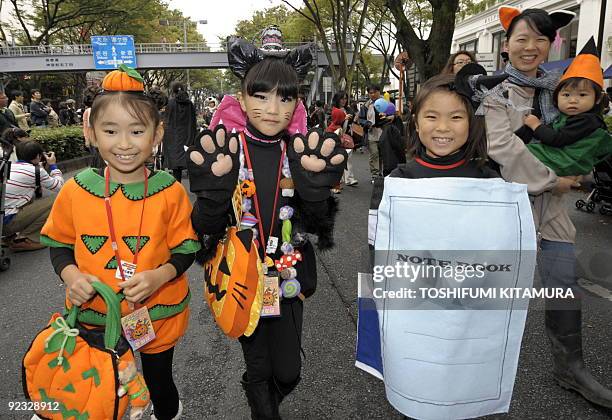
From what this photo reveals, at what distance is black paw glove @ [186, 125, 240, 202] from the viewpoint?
5.27 ft

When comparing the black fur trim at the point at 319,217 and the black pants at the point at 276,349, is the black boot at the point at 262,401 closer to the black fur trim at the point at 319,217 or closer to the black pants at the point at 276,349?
the black pants at the point at 276,349

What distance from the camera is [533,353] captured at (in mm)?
2932

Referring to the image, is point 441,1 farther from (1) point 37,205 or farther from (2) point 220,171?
(2) point 220,171

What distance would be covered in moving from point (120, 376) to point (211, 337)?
185 centimetres

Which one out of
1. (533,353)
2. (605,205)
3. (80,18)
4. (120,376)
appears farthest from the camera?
(80,18)

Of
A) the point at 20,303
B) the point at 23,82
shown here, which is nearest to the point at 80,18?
the point at 23,82

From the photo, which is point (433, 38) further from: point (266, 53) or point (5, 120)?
point (5, 120)

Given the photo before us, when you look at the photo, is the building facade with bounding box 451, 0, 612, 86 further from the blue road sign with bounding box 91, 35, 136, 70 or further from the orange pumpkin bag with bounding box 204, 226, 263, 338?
the blue road sign with bounding box 91, 35, 136, 70

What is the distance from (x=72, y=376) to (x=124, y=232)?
50 cm

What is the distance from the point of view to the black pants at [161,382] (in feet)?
6.17

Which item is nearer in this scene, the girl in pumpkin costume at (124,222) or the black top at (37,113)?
the girl in pumpkin costume at (124,222)

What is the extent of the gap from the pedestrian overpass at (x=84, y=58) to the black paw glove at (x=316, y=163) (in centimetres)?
2342

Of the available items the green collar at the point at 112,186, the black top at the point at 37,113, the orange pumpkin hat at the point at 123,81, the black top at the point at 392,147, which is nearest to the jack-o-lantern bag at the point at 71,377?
the green collar at the point at 112,186

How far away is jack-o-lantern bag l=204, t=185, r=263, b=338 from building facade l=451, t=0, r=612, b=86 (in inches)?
407
